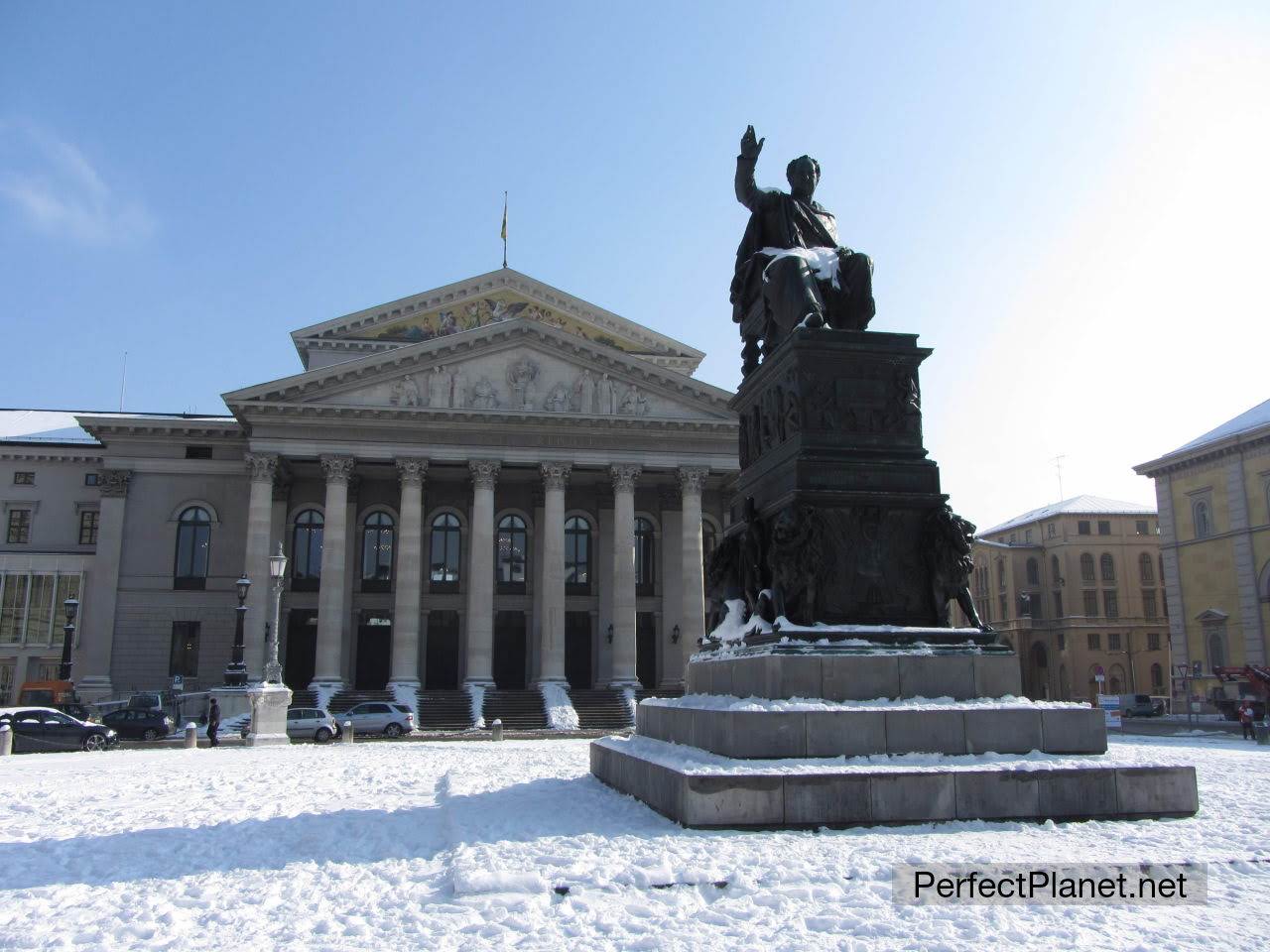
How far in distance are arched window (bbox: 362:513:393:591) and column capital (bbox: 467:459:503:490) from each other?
22.1 feet

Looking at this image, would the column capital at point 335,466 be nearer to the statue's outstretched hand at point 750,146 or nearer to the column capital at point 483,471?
the column capital at point 483,471

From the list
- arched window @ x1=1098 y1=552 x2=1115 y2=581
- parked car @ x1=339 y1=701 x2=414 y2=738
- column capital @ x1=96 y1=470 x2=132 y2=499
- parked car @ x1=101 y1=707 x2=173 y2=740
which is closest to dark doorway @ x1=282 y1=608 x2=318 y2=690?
column capital @ x1=96 y1=470 x2=132 y2=499

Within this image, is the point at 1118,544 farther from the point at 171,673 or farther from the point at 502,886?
the point at 502,886

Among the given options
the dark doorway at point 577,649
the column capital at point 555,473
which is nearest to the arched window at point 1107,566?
the dark doorway at point 577,649

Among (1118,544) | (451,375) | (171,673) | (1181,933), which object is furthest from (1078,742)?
(1118,544)

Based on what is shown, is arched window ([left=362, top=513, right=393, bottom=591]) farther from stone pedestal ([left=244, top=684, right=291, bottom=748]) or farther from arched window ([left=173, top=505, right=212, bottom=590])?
stone pedestal ([left=244, top=684, right=291, bottom=748])

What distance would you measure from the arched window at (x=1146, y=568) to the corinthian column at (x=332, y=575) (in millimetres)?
62235

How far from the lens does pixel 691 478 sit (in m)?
46.2

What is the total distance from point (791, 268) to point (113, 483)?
46.2m

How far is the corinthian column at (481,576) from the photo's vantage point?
43.8 metres

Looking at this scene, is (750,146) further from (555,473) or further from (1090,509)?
(1090,509)

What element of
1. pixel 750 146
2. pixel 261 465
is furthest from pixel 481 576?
pixel 750 146

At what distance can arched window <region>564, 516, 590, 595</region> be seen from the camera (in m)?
49.8

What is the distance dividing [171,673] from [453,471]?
1577 centimetres
